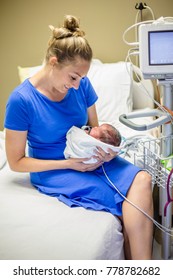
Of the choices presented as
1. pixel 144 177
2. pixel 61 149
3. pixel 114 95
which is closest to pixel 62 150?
pixel 61 149

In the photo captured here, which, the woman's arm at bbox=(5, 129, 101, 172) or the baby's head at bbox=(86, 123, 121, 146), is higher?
the baby's head at bbox=(86, 123, 121, 146)

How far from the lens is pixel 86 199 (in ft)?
4.00

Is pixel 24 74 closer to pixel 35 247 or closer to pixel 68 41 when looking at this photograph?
pixel 68 41

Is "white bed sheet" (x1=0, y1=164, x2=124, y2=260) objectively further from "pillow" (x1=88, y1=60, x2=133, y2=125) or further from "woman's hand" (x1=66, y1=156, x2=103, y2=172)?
"pillow" (x1=88, y1=60, x2=133, y2=125)

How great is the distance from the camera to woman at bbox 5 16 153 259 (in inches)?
47.0

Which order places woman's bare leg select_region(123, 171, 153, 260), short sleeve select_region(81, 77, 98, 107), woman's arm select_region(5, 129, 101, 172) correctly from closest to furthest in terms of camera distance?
woman's bare leg select_region(123, 171, 153, 260) → woman's arm select_region(5, 129, 101, 172) → short sleeve select_region(81, 77, 98, 107)

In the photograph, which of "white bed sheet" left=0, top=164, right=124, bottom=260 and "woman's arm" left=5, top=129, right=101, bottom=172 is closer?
"white bed sheet" left=0, top=164, right=124, bottom=260

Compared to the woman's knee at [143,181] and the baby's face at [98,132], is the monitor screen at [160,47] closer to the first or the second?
the baby's face at [98,132]

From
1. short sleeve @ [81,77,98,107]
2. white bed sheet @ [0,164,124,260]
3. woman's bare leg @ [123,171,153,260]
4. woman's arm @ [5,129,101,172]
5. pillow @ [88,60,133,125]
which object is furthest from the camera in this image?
pillow @ [88,60,133,125]

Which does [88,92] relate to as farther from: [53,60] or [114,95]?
[114,95]

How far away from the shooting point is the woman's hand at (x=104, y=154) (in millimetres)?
1238

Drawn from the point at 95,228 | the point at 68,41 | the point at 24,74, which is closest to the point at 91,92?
the point at 68,41

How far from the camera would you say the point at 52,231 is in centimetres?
105

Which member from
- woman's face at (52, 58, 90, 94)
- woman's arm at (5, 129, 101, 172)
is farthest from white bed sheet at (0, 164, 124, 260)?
woman's face at (52, 58, 90, 94)
